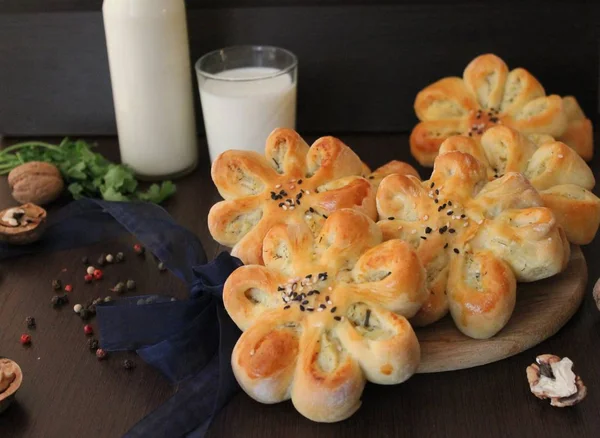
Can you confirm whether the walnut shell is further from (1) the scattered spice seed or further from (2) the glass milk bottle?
(1) the scattered spice seed

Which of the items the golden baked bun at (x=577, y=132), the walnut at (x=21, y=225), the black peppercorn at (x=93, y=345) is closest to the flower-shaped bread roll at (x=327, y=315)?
the black peppercorn at (x=93, y=345)

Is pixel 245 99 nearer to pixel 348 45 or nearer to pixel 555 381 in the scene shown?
pixel 348 45

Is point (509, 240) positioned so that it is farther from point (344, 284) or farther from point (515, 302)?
point (344, 284)

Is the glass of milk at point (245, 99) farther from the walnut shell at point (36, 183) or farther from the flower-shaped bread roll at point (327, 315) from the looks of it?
the flower-shaped bread roll at point (327, 315)

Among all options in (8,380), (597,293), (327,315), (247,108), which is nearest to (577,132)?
(597,293)

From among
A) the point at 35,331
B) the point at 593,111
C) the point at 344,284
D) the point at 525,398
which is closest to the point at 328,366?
the point at 344,284

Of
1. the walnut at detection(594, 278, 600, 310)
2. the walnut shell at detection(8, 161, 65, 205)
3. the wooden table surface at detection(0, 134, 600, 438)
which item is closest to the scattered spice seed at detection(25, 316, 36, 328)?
the wooden table surface at detection(0, 134, 600, 438)
